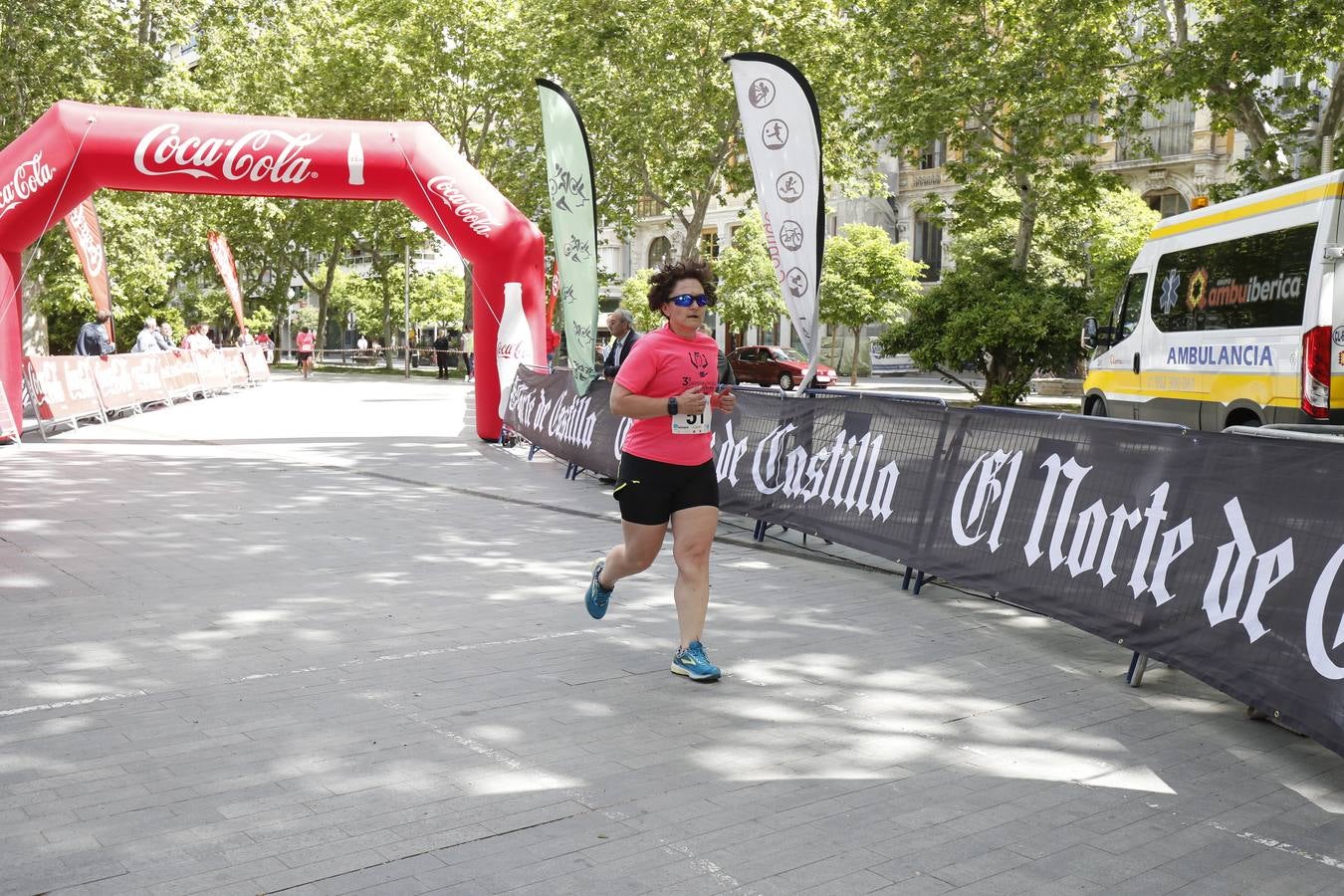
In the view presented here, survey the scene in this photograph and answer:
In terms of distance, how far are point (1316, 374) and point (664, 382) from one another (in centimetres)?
767

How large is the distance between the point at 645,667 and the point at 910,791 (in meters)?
1.90

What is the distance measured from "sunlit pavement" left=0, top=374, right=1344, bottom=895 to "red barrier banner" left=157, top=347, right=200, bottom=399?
1743 centimetres

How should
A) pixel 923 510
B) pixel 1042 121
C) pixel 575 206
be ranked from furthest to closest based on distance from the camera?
1. pixel 1042 121
2. pixel 575 206
3. pixel 923 510

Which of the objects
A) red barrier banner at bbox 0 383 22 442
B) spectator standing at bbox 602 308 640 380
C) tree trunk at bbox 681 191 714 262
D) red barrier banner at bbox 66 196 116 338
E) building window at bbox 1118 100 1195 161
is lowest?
red barrier banner at bbox 0 383 22 442

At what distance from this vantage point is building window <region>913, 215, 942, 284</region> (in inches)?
2157

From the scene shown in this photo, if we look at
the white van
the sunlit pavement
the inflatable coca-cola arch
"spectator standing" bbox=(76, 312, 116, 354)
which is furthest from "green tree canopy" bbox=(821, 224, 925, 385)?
the sunlit pavement

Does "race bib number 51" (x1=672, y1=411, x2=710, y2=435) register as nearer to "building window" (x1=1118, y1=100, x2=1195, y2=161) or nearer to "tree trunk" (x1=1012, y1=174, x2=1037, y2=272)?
"tree trunk" (x1=1012, y1=174, x2=1037, y2=272)

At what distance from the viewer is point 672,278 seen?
5.76 meters

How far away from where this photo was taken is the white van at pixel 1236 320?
11.0 m

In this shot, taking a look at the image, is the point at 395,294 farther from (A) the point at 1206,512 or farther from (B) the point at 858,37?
(A) the point at 1206,512

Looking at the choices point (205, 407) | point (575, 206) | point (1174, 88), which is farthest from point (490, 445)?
point (1174, 88)

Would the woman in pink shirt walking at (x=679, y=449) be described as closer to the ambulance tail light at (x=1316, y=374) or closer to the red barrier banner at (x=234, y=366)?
the ambulance tail light at (x=1316, y=374)

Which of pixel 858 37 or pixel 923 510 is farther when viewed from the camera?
pixel 858 37

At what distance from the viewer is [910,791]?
447 cm
